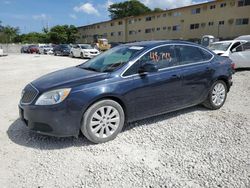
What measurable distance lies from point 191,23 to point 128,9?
3869 centimetres

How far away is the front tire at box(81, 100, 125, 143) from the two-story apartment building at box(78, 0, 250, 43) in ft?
110

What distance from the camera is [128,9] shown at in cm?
7431

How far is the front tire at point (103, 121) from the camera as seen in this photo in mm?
3623

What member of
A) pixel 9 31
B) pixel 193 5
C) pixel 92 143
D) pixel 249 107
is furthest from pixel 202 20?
pixel 9 31

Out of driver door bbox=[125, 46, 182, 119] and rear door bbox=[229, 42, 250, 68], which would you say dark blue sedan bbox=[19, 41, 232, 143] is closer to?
driver door bbox=[125, 46, 182, 119]

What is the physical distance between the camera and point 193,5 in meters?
38.8

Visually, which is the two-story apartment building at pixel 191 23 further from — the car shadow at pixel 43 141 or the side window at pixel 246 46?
the car shadow at pixel 43 141

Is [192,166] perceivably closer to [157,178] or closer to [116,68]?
[157,178]

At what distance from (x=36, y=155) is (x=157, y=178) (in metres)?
1.73

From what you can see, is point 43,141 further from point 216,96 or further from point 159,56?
point 216,96

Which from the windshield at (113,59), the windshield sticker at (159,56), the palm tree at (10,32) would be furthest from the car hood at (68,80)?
the palm tree at (10,32)

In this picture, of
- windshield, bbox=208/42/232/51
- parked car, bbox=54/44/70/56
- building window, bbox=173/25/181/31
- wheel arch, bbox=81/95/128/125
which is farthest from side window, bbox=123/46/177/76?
building window, bbox=173/25/181/31

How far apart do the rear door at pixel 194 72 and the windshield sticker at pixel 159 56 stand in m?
0.24

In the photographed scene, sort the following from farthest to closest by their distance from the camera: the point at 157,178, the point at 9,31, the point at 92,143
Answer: the point at 9,31 → the point at 92,143 → the point at 157,178
